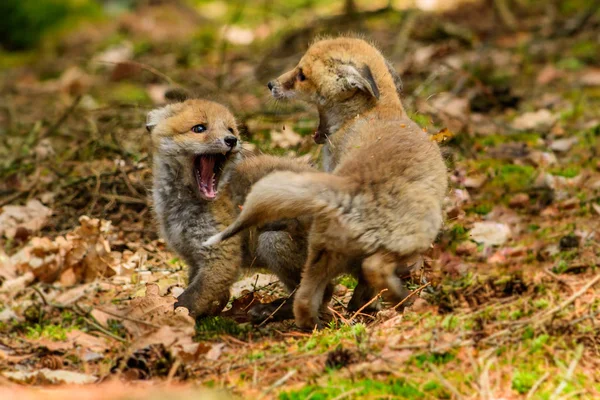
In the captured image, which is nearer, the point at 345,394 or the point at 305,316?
the point at 345,394

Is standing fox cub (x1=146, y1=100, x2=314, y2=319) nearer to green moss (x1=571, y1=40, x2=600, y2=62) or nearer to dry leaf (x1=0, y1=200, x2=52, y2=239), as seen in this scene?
dry leaf (x1=0, y1=200, x2=52, y2=239)

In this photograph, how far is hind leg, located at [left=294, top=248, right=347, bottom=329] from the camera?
4680mm

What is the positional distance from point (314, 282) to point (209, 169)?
1.37 metres

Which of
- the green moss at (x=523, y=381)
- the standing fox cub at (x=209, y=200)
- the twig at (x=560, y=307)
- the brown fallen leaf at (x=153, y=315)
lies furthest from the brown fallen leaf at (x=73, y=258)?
the green moss at (x=523, y=381)

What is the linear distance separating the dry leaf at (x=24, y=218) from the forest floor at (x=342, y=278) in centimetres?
2

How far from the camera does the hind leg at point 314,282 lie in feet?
15.4

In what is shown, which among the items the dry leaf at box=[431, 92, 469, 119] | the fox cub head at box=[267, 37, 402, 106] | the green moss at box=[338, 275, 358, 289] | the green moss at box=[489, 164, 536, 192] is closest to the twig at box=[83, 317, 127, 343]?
the green moss at box=[338, 275, 358, 289]

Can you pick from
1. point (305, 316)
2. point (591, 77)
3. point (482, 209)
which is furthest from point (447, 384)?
point (591, 77)

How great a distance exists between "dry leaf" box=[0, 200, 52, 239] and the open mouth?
2190 mm

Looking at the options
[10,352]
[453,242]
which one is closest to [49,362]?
[10,352]

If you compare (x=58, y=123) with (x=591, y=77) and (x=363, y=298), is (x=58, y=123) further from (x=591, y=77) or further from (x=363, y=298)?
(x=591, y=77)

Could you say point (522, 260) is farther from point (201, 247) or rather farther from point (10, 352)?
point (10, 352)

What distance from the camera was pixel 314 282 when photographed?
4734 millimetres

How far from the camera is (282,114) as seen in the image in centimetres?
935
